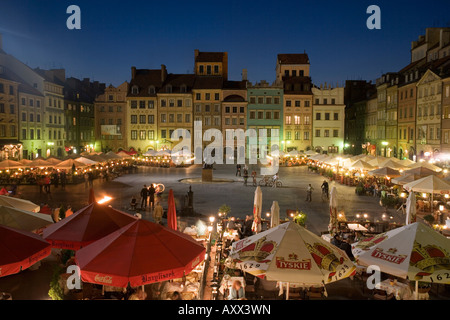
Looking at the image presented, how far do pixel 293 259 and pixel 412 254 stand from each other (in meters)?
2.41

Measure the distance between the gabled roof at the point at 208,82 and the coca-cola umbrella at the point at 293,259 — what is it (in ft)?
183

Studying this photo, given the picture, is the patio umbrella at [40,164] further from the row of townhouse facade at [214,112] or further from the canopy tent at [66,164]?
the row of townhouse facade at [214,112]

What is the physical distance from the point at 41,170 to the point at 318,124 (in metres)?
43.2

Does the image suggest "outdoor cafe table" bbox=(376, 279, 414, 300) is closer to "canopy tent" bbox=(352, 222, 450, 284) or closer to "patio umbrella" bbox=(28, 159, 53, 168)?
"canopy tent" bbox=(352, 222, 450, 284)

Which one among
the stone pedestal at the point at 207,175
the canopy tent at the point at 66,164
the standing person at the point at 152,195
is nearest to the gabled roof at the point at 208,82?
the stone pedestal at the point at 207,175

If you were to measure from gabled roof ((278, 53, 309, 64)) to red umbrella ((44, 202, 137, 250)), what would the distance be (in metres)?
60.2

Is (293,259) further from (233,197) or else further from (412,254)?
(233,197)

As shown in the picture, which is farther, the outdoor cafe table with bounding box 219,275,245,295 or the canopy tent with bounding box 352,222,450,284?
the outdoor cafe table with bounding box 219,275,245,295

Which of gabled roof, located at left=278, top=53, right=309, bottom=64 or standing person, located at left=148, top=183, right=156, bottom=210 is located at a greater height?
gabled roof, located at left=278, top=53, right=309, bottom=64

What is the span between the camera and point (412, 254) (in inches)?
321

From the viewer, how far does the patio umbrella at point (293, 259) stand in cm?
770

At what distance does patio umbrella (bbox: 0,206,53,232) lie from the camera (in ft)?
34.3

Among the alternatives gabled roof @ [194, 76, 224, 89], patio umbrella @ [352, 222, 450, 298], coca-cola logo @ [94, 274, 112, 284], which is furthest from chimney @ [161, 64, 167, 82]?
coca-cola logo @ [94, 274, 112, 284]

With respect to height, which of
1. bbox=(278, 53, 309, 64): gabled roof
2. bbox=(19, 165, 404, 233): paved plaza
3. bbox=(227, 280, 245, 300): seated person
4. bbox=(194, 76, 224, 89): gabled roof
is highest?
bbox=(278, 53, 309, 64): gabled roof
